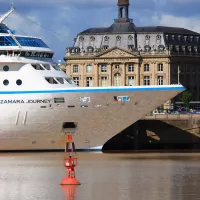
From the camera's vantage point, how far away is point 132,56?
170 meters

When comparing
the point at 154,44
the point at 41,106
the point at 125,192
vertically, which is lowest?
the point at 125,192

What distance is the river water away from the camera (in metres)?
49.7

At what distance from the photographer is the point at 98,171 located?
60.6 m

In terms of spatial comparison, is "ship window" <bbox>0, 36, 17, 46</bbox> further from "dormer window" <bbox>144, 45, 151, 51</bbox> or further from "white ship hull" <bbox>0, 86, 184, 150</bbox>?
"dormer window" <bbox>144, 45, 151, 51</bbox>

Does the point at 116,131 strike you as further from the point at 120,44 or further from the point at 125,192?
the point at 120,44

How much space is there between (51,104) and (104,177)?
64.6 feet

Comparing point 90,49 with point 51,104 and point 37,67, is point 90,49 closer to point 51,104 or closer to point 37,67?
point 37,67

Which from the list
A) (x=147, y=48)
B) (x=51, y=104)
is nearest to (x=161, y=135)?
(x=51, y=104)

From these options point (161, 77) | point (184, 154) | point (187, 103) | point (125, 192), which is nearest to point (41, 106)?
point (184, 154)

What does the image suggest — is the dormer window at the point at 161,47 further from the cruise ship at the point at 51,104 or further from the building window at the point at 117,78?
the cruise ship at the point at 51,104

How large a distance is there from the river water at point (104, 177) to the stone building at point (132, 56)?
93.7m

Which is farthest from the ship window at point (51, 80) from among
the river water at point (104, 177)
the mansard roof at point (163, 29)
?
the mansard roof at point (163, 29)

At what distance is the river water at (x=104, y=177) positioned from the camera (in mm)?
49656

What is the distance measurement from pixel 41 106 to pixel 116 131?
5.69 meters
